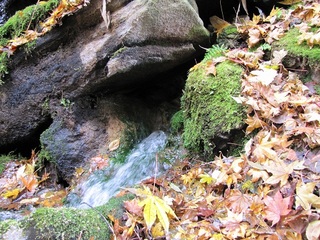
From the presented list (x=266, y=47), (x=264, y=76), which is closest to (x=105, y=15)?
(x=266, y=47)

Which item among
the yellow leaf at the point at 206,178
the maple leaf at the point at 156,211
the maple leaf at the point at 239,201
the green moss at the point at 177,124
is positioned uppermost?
the maple leaf at the point at 156,211

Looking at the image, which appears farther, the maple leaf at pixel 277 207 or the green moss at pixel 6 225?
the green moss at pixel 6 225

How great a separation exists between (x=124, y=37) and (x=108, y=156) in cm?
179

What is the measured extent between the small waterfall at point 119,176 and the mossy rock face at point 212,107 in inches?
27.3

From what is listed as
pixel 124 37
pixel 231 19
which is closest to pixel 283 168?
pixel 124 37

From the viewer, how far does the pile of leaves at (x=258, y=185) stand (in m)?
2.04

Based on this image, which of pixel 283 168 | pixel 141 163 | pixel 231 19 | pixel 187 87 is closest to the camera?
pixel 283 168

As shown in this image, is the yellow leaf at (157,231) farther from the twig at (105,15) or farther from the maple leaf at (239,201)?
the twig at (105,15)

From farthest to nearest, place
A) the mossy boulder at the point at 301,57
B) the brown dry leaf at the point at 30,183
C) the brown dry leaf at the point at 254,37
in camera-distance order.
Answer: the brown dry leaf at the point at 30,183 → the brown dry leaf at the point at 254,37 → the mossy boulder at the point at 301,57

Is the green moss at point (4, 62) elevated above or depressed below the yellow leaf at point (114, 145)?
above

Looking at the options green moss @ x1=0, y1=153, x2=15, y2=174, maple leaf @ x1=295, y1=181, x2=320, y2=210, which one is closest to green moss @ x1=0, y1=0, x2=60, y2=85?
green moss @ x1=0, y1=153, x2=15, y2=174

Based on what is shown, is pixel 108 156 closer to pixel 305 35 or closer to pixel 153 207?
pixel 153 207

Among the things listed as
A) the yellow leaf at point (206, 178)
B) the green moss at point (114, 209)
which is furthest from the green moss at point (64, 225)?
the yellow leaf at point (206, 178)

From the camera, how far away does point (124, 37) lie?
4281 mm
